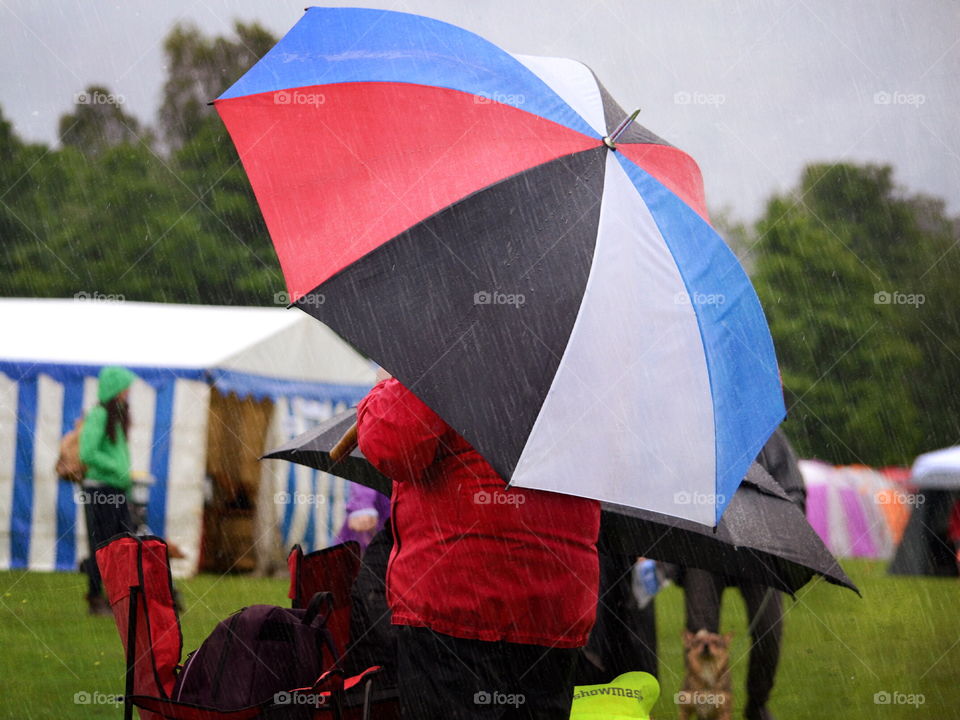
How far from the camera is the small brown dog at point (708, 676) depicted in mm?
5449

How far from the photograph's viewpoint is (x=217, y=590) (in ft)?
37.3

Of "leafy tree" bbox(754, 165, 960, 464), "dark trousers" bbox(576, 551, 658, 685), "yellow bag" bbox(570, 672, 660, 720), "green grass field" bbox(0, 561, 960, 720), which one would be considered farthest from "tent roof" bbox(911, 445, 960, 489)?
"leafy tree" bbox(754, 165, 960, 464)

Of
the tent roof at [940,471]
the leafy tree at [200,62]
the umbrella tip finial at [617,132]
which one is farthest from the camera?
the leafy tree at [200,62]

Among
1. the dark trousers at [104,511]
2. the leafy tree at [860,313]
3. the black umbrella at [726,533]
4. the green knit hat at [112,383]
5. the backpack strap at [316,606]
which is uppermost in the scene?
the leafy tree at [860,313]

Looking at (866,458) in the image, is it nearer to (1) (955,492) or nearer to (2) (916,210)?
(2) (916,210)

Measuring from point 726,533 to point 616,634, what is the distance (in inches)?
51.5

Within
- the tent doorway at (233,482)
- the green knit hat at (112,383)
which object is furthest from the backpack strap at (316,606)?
the tent doorway at (233,482)

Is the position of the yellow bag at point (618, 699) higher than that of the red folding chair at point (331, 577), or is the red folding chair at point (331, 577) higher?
the red folding chair at point (331, 577)

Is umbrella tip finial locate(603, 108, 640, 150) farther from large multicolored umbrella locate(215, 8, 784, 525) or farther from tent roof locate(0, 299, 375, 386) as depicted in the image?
tent roof locate(0, 299, 375, 386)

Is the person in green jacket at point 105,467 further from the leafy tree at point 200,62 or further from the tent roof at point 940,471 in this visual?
the leafy tree at point 200,62

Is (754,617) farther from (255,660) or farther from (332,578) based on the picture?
(255,660)

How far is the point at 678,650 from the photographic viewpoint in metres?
9.07

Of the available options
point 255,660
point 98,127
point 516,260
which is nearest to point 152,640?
point 255,660

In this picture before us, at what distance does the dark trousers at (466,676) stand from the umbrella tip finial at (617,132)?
125 centimetres
